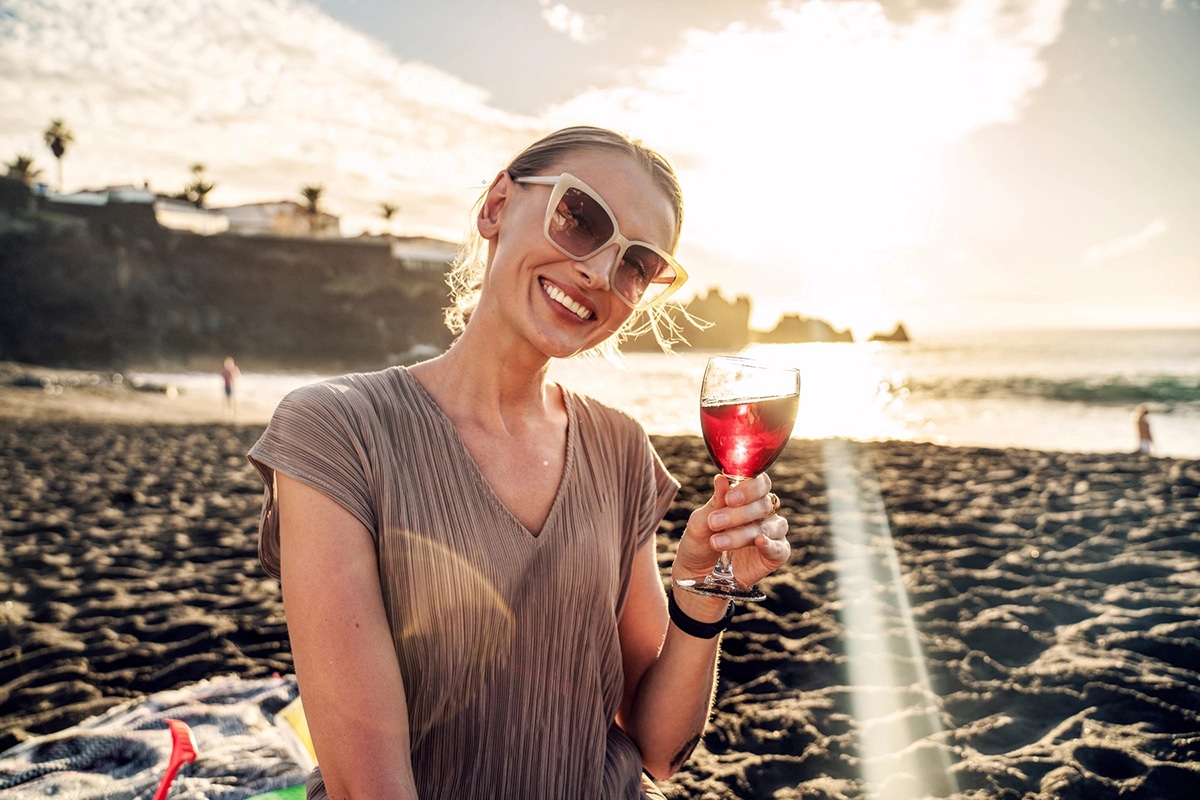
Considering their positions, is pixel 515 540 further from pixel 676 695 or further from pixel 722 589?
pixel 676 695

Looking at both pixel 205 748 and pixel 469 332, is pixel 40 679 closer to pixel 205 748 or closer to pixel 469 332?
pixel 205 748

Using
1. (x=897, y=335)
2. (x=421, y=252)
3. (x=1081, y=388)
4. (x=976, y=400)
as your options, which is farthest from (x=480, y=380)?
(x=897, y=335)

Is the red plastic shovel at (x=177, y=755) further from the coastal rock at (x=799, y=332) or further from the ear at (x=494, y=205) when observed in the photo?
the coastal rock at (x=799, y=332)

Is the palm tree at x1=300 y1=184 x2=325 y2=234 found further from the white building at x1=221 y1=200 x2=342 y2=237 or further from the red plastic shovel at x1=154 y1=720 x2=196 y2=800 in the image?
the red plastic shovel at x1=154 y1=720 x2=196 y2=800

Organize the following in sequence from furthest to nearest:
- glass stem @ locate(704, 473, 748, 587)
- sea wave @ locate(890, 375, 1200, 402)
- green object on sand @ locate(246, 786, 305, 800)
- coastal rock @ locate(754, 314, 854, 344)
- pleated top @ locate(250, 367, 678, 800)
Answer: coastal rock @ locate(754, 314, 854, 344) < sea wave @ locate(890, 375, 1200, 402) < green object on sand @ locate(246, 786, 305, 800) < glass stem @ locate(704, 473, 748, 587) < pleated top @ locate(250, 367, 678, 800)

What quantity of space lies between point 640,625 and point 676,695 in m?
0.21

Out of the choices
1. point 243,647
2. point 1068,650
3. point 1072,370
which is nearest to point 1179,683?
point 1068,650

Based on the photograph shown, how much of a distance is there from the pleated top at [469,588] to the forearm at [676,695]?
12cm

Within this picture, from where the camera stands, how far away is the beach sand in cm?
320

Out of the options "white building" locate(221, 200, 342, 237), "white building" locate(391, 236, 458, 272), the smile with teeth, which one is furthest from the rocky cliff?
the smile with teeth

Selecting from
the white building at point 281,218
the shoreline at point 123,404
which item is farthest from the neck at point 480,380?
the white building at point 281,218

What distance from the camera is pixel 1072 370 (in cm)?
4309

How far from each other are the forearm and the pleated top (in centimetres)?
12

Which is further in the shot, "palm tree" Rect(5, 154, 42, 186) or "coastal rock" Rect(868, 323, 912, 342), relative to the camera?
"coastal rock" Rect(868, 323, 912, 342)
